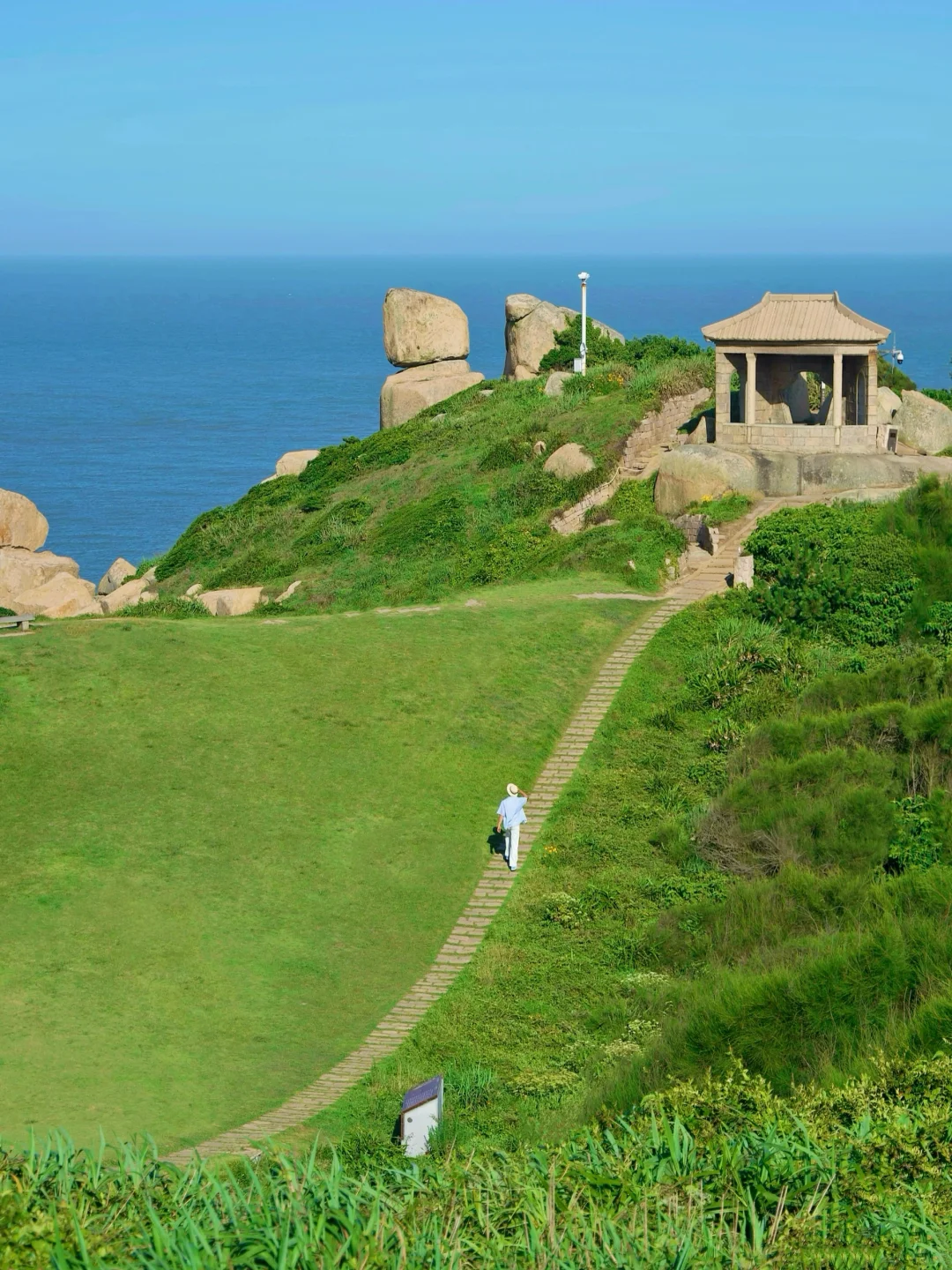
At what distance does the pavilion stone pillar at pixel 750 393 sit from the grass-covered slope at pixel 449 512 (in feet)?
11.6

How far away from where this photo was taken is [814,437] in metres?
41.4

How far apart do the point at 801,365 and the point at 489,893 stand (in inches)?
875

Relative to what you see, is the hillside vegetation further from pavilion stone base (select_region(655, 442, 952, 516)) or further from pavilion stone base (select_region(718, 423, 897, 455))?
pavilion stone base (select_region(718, 423, 897, 455))

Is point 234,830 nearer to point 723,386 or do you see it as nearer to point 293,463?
point 723,386

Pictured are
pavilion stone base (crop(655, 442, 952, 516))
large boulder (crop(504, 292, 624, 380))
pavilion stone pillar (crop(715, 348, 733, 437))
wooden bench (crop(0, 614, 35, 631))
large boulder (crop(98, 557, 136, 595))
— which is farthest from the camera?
large boulder (crop(504, 292, 624, 380))

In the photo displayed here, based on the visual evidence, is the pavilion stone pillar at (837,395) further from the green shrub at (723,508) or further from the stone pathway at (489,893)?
the green shrub at (723,508)

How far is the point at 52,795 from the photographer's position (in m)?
26.3

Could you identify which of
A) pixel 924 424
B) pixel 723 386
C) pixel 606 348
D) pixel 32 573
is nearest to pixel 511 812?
pixel 723 386

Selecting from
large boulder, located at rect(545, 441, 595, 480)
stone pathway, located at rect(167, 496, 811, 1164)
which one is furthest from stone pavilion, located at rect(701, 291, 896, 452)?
large boulder, located at rect(545, 441, 595, 480)

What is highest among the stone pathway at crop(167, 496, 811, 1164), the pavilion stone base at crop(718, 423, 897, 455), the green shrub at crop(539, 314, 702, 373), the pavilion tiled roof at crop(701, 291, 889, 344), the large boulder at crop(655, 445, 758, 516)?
the pavilion tiled roof at crop(701, 291, 889, 344)

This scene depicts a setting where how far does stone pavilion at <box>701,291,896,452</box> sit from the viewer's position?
134 ft

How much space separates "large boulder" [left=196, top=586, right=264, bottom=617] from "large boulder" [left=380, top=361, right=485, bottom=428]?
72.3 ft

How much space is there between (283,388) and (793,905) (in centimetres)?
16320

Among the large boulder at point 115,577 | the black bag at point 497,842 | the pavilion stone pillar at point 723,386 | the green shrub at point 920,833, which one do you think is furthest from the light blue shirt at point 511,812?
the large boulder at point 115,577
